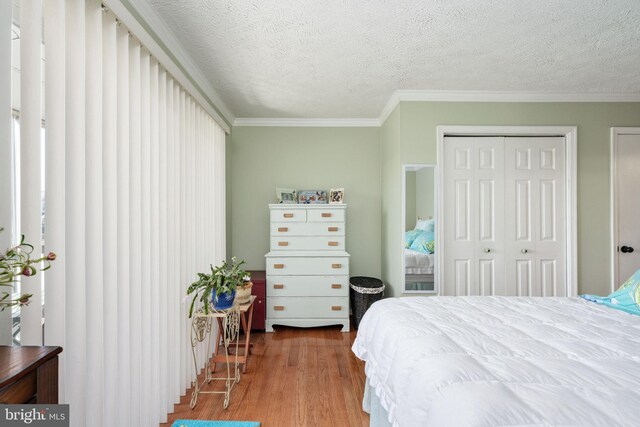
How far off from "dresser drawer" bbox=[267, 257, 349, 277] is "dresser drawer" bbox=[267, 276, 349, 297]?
5 centimetres

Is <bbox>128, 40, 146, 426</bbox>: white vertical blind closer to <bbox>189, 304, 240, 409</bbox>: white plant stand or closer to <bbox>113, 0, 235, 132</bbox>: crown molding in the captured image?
<bbox>113, 0, 235, 132</bbox>: crown molding

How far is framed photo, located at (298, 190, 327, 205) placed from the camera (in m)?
3.87

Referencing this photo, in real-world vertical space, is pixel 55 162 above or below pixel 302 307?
above

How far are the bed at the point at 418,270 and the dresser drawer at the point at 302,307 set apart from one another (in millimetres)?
807

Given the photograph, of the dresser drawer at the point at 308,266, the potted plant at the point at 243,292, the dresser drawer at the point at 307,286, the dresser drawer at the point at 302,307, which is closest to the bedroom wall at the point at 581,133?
the dresser drawer at the point at 308,266

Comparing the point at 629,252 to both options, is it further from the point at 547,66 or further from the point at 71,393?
the point at 71,393

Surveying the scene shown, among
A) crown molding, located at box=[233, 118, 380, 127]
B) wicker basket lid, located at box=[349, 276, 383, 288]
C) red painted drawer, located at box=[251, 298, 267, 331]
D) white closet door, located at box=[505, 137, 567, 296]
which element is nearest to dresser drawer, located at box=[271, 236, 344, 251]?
wicker basket lid, located at box=[349, 276, 383, 288]

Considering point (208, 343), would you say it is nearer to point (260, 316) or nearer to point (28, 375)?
point (260, 316)

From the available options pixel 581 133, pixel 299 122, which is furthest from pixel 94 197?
pixel 581 133

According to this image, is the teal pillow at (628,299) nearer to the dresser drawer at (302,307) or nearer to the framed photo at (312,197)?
the dresser drawer at (302,307)

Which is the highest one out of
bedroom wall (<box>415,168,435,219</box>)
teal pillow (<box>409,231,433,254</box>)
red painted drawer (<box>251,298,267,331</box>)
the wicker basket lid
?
bedroom wall (<box>415,168,435,219</box>)

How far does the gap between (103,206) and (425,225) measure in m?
2.74

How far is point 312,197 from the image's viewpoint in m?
3.88

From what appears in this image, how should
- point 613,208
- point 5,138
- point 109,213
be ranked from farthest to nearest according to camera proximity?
point 613,208 < point 109,213 < point 5,138
